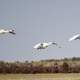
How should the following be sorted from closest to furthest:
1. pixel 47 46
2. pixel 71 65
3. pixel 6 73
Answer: pixel 47 46 < pixel 6 73 < pixel 71 65

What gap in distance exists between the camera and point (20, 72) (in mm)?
36125

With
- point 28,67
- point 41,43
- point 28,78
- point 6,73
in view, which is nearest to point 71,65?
point 28,67

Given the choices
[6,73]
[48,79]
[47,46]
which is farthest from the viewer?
[6,73]

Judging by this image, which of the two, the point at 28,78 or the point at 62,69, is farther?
the point at 62,69

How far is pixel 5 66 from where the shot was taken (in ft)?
122

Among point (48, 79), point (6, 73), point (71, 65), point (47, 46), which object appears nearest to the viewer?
point (47, 46)

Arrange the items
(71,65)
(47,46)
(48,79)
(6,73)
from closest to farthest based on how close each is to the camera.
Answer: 1. (47,46)
2. (48,79)
3. (6,73)
4. (71,65)

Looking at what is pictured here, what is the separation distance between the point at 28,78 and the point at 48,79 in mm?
1944

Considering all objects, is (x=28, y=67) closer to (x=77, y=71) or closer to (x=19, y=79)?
(x=77, y=71)

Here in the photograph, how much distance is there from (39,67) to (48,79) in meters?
8.85

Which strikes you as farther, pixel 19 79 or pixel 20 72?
pixel 20 72

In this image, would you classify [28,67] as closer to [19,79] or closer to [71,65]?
[71,65]

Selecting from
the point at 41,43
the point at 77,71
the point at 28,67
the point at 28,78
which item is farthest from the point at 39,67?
the point at 41,43

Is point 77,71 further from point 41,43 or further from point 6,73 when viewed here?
point 41,43
